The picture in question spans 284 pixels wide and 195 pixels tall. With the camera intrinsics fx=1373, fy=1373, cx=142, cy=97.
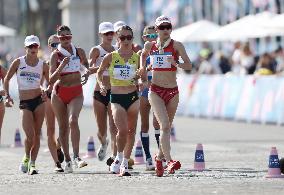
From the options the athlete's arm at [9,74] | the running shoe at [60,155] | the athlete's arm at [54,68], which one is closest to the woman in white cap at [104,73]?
the athlete's arm at [54,68]

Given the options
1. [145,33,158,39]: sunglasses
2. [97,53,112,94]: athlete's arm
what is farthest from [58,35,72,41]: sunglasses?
[145,33,158,39]: sunglasses

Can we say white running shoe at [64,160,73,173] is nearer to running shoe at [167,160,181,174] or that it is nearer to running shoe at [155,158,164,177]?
running shoe at [155,158,164,177]

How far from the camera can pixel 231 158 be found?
20.6 metres

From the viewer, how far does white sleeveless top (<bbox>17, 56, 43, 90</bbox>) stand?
18422 millimetres

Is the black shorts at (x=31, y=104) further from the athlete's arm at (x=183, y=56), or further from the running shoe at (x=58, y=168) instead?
the athlete's arm at (x=183, y=56)

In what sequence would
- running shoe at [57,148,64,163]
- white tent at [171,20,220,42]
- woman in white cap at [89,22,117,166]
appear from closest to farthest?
woman in white cap at [89,22,117,166]
running shoe at [57,148,64,163]
white tent at [171,20,220,42]

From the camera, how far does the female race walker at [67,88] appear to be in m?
18.5

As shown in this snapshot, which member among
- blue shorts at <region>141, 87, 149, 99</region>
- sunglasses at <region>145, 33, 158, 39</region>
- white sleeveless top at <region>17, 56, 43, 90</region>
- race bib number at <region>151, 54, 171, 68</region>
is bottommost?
blue shorts at <region>141, 87, 149, 99</region>

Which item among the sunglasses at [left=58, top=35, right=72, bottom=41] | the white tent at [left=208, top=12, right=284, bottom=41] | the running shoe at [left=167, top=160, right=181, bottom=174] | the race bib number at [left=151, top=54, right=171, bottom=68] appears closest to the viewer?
the running shoe at [left=167, top=160, right=181, bottom=174]

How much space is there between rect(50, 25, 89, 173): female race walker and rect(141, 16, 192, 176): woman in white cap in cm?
141

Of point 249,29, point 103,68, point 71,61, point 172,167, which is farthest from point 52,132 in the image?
point 249,29

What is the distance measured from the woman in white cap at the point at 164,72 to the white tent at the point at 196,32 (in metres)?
28.0

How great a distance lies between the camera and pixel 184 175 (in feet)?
56.4

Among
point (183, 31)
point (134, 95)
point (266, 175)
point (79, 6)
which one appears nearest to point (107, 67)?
point (134, 95)
